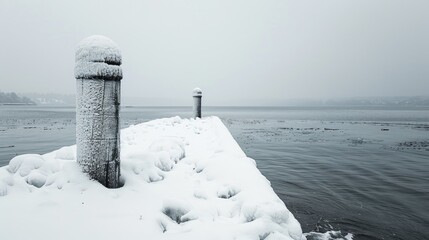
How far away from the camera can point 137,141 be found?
6.87 meters

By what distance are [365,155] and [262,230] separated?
14.1m

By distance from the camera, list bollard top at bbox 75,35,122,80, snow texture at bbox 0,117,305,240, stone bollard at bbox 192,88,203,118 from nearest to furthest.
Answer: snow texture at bbox 0,117,305,240, bollard top at bbox 75,35,122,80, stone bollard at bbox 192,88,203,118

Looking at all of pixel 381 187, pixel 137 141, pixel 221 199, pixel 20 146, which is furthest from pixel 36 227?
pixel 20 146

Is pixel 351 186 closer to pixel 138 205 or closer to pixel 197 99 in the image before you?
pixel 138 205

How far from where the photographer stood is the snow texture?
2471 millimetres

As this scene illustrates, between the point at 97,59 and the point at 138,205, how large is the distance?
72.9 inches

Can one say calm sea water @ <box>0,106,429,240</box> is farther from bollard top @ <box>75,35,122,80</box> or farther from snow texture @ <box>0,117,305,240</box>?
bollard top @ <box>75,35,122,80</box>

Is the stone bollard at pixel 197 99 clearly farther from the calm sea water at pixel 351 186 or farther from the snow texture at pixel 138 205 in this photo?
the snow texture at pixel 138 205

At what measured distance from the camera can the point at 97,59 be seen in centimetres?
328

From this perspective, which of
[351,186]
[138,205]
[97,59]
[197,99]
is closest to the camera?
[138,205]

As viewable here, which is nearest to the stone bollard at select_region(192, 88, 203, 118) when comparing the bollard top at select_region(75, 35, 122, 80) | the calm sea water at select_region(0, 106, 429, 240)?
the calm sea water at select_region(0, 106, 429, 240)

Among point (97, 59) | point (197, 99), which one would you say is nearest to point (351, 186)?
Result: point (97, 59)

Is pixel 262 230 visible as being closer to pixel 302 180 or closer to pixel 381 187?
pixel 302 180

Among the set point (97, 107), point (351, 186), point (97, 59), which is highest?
point (97, 59)
